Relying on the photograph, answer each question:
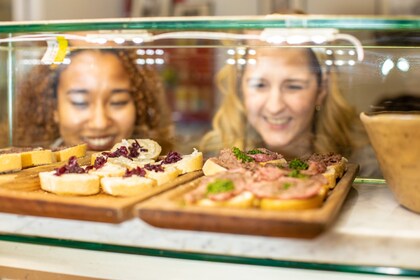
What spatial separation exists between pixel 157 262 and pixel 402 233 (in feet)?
1.46

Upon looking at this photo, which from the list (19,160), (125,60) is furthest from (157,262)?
(125,60)

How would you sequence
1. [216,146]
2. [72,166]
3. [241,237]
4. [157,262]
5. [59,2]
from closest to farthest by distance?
[241,237]
[157,262]
[72,166]
[216,146]
[59,2]

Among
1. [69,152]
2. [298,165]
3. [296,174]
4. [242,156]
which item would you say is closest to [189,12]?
[69,152]

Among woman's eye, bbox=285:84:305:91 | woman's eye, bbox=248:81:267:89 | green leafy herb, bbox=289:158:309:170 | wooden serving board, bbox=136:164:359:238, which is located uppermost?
woman's eye, bbox=248:81:267:89

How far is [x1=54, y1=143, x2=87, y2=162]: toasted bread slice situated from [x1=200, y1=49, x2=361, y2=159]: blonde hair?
0.49 meters

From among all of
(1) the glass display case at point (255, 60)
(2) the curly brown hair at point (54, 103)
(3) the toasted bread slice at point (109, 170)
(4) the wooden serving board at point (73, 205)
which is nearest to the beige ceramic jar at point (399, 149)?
(1) the glass display case at point (255, 60)

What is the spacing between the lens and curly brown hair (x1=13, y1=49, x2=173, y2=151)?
81.5 inches

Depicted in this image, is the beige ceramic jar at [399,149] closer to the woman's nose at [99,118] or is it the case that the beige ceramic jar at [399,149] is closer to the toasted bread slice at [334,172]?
the toasted bread slice at [334,172]

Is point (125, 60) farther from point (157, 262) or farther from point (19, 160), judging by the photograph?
point (157, 262)

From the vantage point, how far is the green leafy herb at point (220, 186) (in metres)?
1.03

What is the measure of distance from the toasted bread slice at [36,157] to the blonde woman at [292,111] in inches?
27.0

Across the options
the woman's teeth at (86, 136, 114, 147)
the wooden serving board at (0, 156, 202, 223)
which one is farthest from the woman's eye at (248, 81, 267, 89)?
the wooden serving board at (0, 156, 202, 223)

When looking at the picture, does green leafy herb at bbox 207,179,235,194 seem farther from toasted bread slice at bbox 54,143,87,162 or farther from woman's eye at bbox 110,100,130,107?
woman's eye at bbox 110,100,130,107

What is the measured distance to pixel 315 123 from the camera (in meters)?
2.26
